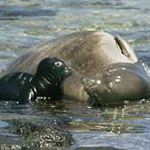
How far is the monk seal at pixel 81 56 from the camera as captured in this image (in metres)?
8.25

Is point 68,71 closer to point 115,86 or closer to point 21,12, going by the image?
point 115,86

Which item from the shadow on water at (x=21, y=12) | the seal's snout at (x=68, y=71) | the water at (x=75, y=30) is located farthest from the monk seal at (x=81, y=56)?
the shadow on water at (x=21, y=12)

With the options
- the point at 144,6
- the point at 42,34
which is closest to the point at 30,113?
the point at 42,34

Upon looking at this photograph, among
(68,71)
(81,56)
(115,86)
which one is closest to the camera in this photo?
(115,86)

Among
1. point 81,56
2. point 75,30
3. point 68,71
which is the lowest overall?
point 75,30

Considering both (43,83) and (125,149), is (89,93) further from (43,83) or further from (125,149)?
(125,149)

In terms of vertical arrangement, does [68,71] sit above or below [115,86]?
above

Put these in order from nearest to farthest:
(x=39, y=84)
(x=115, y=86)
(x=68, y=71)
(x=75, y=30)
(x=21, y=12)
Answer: (x=115, y=86) → (x=68, y=71) → (x=39, y=84) → (x=75, y=30) → (x=21, y=12)

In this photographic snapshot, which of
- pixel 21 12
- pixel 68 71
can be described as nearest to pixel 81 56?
pixel 68 71

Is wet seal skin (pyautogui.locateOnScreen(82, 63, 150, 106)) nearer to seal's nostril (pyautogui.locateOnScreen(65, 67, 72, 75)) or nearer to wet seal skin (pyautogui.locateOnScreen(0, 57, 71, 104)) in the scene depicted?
seal's nostril (pyautogui.locateOnScreen(65, 67, 72, 75))

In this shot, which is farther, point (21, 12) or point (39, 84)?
point (21, 12)

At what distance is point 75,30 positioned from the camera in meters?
14.0

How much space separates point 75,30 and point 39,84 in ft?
18.6

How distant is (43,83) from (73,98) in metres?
0.36
